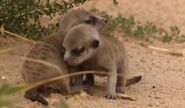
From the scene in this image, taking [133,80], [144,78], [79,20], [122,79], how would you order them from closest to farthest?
[79,20] < [122,79] < [133,80] < [144,78]

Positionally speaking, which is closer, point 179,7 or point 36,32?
point 36,32

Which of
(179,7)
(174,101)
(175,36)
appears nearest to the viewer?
(174,101)

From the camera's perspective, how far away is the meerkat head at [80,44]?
4.89 m

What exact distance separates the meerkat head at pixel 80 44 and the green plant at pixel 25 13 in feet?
4.13

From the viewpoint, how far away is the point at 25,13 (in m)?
6.20

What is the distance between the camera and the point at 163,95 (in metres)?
5.38

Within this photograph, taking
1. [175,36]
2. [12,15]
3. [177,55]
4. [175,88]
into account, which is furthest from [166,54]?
[12,15]

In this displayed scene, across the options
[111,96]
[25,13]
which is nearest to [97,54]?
[111,96]

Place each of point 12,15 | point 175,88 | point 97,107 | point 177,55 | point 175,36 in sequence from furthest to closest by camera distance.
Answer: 1. point 175,36
2. point 177,55
3. point 12,15
4. point 175,88
5. point 97,107

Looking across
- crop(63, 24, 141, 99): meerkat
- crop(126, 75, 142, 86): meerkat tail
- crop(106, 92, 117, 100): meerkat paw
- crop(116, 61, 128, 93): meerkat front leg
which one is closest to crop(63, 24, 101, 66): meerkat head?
crop(63, 24, 141, 99): meerkat

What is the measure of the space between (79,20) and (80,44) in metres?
0.49

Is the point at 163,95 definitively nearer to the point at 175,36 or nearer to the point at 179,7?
the point at 175,36

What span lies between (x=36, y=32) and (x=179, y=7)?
4346mm

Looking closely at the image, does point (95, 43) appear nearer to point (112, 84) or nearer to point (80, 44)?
point (80, 44)
